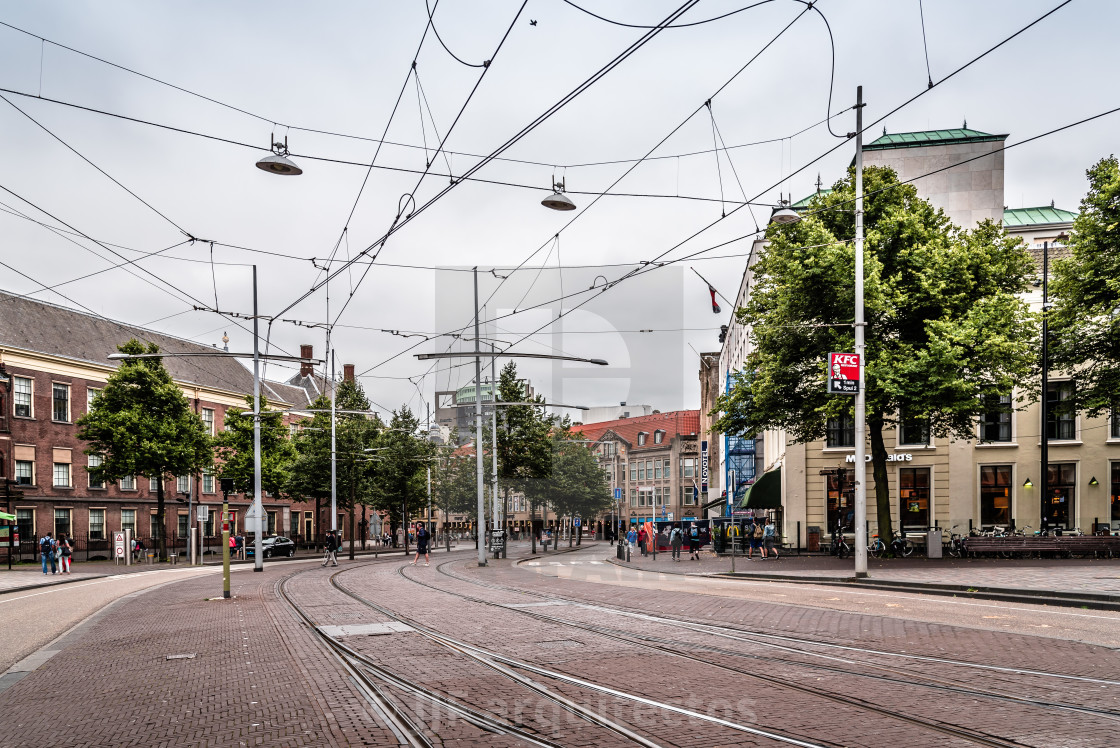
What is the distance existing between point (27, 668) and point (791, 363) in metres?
24.0

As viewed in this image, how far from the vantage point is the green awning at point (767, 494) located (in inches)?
1641

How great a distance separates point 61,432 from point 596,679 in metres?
53.2

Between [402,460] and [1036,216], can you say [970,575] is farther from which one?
[402,460]

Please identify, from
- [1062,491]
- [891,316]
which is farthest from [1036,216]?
[891,316]

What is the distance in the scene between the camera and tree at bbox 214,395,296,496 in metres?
56.8

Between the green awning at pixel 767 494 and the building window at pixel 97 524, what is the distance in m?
38.6

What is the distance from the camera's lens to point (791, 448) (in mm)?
40750

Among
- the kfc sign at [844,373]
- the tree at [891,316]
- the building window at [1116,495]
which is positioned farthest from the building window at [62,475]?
the building window at [1116,495]

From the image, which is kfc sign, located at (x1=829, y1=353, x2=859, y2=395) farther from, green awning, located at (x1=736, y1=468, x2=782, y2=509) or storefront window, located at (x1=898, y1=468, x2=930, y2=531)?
green awning, located at (x1=736, y1=468, x2=782, y2=509)

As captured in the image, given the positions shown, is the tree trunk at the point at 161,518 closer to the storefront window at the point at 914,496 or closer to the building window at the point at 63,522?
the building window at the point at 63,522

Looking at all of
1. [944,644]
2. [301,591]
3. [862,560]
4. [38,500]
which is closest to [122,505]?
[38,500]

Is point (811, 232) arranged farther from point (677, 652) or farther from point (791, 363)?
point (677, 652)

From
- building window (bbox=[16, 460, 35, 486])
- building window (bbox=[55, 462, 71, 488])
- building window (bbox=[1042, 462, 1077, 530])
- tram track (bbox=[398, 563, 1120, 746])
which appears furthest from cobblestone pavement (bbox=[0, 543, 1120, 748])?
building window (bbox=[55, 462, 71, 488])

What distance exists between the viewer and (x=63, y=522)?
175 ft
